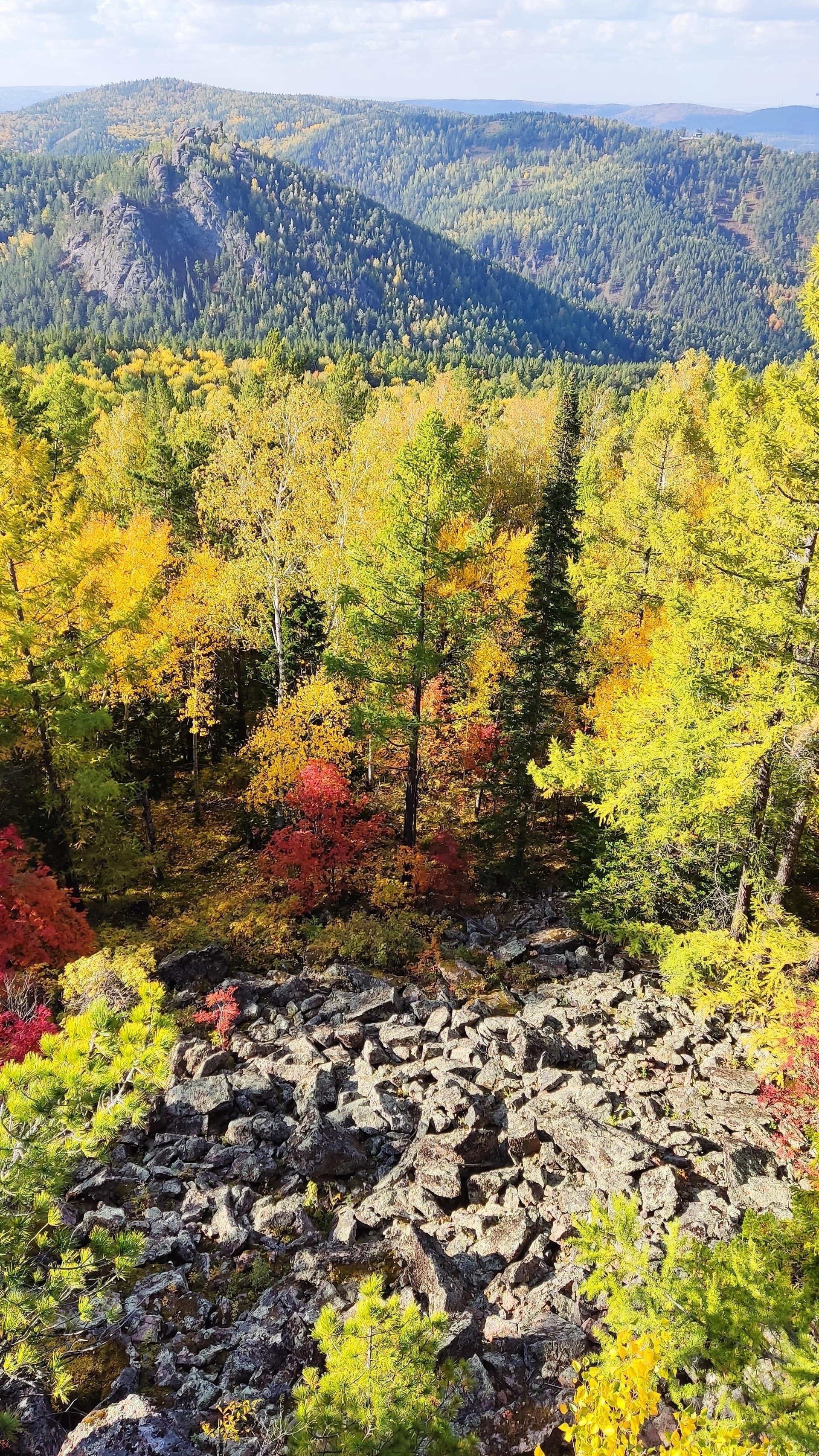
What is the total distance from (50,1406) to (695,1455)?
6814mm

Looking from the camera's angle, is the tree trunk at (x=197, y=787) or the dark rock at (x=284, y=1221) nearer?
the dark rock at (x=284, y=1221)

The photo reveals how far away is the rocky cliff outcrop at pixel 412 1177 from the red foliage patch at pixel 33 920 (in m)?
2.96

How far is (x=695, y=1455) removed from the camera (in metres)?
5.11

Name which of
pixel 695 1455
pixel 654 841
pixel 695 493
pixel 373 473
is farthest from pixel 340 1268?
pixel 695 493

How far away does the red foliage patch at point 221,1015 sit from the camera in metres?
15.7

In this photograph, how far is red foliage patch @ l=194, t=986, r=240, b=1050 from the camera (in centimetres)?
1570

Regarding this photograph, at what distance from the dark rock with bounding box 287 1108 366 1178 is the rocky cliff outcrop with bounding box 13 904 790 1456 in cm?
3

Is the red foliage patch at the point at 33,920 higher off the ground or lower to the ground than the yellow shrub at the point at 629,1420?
lower

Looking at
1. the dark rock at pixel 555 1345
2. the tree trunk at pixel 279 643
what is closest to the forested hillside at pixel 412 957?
the dark rock at pixel 555 1345

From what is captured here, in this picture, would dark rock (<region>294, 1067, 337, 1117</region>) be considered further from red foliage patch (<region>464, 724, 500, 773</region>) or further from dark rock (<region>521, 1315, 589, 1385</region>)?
red foliage patch (<region>464, 724, 500, 773</region>)

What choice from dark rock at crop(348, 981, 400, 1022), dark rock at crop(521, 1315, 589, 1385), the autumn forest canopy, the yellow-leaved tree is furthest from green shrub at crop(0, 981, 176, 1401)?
the yellow-leaved tree

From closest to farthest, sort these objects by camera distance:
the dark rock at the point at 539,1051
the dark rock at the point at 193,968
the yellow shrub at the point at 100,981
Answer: the yellow shrub at the point at 100,981 → the dark rock at the point at 539,1051 → the dark rock at the point at 193,968

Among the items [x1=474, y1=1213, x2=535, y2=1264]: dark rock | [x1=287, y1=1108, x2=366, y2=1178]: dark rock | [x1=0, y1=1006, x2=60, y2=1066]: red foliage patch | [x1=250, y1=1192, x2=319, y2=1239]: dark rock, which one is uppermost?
[x1=0, y1=1006, x2=60, y2=1066]: red foliage patch

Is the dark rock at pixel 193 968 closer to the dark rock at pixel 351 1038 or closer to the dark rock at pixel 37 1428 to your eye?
the dark rock at pixel 351 1038
